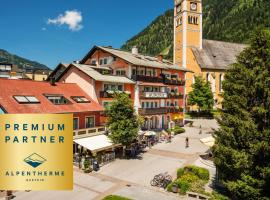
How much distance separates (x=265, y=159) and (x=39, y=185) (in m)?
18.1

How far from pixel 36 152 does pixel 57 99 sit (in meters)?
30.0

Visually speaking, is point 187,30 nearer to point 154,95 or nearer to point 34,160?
point 154,95

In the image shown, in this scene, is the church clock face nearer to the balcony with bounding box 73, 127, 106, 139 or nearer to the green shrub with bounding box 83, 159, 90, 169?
the balcony with bounding box 73, 127, 106, 139

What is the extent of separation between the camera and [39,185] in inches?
276

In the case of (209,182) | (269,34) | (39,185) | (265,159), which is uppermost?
(269,34)

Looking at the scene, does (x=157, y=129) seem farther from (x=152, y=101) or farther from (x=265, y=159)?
(x=265, y=159)

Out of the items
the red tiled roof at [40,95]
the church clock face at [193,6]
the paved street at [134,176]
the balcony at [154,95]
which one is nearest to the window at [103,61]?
the balcony at [154,95]

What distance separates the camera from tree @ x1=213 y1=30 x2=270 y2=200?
2023 centimetres

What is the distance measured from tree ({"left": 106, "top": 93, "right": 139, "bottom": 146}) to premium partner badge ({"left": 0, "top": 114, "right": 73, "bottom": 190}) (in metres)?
26.4

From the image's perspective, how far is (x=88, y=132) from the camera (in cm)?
3594

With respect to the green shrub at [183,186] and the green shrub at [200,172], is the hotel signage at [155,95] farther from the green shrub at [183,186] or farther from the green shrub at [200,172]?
the green shrub at [183,186]

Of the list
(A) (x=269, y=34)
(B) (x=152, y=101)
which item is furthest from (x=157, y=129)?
(A) (x=269, y=34)

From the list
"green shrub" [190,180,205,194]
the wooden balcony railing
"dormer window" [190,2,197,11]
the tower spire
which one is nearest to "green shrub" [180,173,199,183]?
"green shrub" [190,180,205,194]

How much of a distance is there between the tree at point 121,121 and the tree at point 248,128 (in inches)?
519
